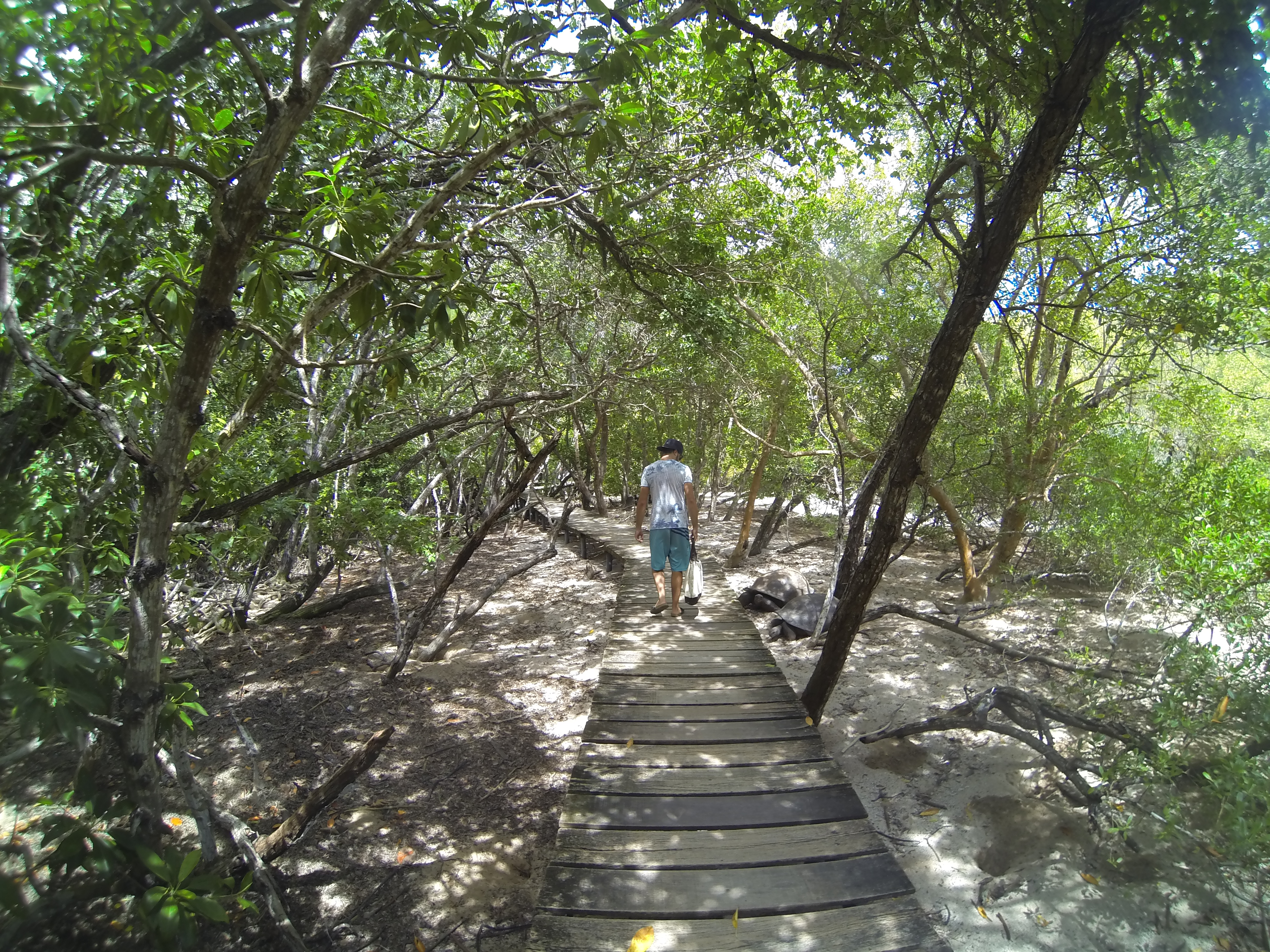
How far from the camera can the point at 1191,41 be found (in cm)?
288

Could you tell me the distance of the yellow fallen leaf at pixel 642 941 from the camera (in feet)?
8.39

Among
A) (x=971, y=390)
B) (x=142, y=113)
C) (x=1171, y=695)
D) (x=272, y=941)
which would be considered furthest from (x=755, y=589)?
(x=142, y=113)

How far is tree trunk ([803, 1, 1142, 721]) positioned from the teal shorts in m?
1.72

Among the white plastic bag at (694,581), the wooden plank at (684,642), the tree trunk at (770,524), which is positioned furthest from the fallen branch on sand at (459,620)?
the tree trunk at (770,524)

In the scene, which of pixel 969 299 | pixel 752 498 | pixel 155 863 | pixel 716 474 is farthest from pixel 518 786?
pixel 716 474

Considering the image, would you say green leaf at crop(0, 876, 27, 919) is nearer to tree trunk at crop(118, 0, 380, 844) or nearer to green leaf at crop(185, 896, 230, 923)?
green leaf at crop(185, 896, 230, 923)

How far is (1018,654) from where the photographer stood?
447cm

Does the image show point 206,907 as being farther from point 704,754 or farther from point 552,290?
point 552,290

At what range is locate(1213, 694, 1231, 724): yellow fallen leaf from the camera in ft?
10.3

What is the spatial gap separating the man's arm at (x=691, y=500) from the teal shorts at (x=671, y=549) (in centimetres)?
16

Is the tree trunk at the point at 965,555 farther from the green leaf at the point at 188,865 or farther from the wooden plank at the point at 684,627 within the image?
the green leaf at the point at 188,865

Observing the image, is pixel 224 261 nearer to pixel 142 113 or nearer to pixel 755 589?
pixel 142 113

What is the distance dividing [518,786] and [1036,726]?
3680 millimetres

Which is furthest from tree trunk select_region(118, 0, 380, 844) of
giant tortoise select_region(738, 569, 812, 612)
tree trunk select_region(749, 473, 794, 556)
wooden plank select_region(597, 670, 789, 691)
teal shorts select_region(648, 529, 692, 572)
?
tree trunk select_region(749, 473, 794, 556)
